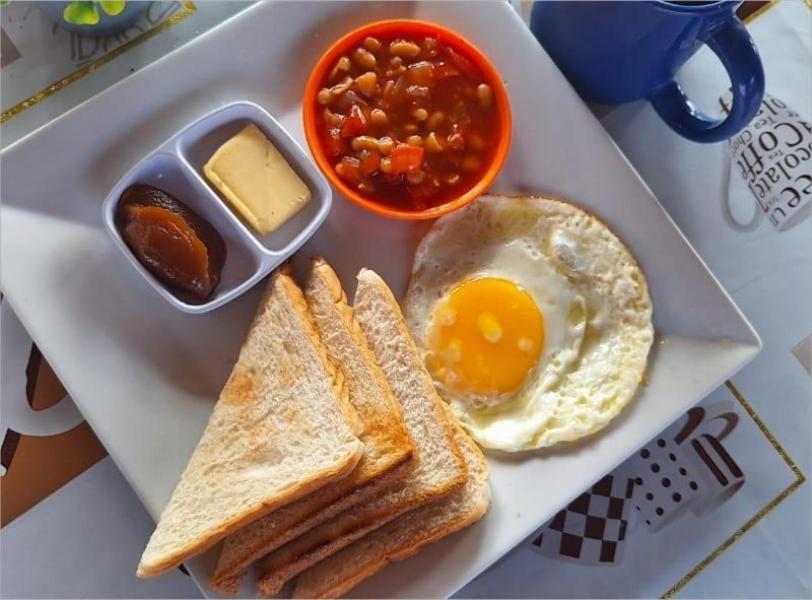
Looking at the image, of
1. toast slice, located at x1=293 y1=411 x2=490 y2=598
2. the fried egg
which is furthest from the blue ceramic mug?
toast slice, located at x1=293 y1=411 x2=490 y2=598

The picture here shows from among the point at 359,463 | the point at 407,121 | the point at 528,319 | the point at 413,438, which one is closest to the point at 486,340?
the point at 528,319

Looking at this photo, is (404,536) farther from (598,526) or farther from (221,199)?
(221,199)

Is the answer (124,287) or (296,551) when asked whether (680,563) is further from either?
(124,287)

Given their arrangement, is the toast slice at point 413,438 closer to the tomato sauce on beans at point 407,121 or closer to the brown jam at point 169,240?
the tomato sauce on beans at point 407,121

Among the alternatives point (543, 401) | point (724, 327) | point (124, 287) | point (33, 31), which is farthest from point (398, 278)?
point (33, 31)

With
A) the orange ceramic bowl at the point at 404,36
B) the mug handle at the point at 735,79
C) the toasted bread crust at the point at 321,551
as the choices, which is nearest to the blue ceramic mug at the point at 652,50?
the mug handle at the point at 735,79
